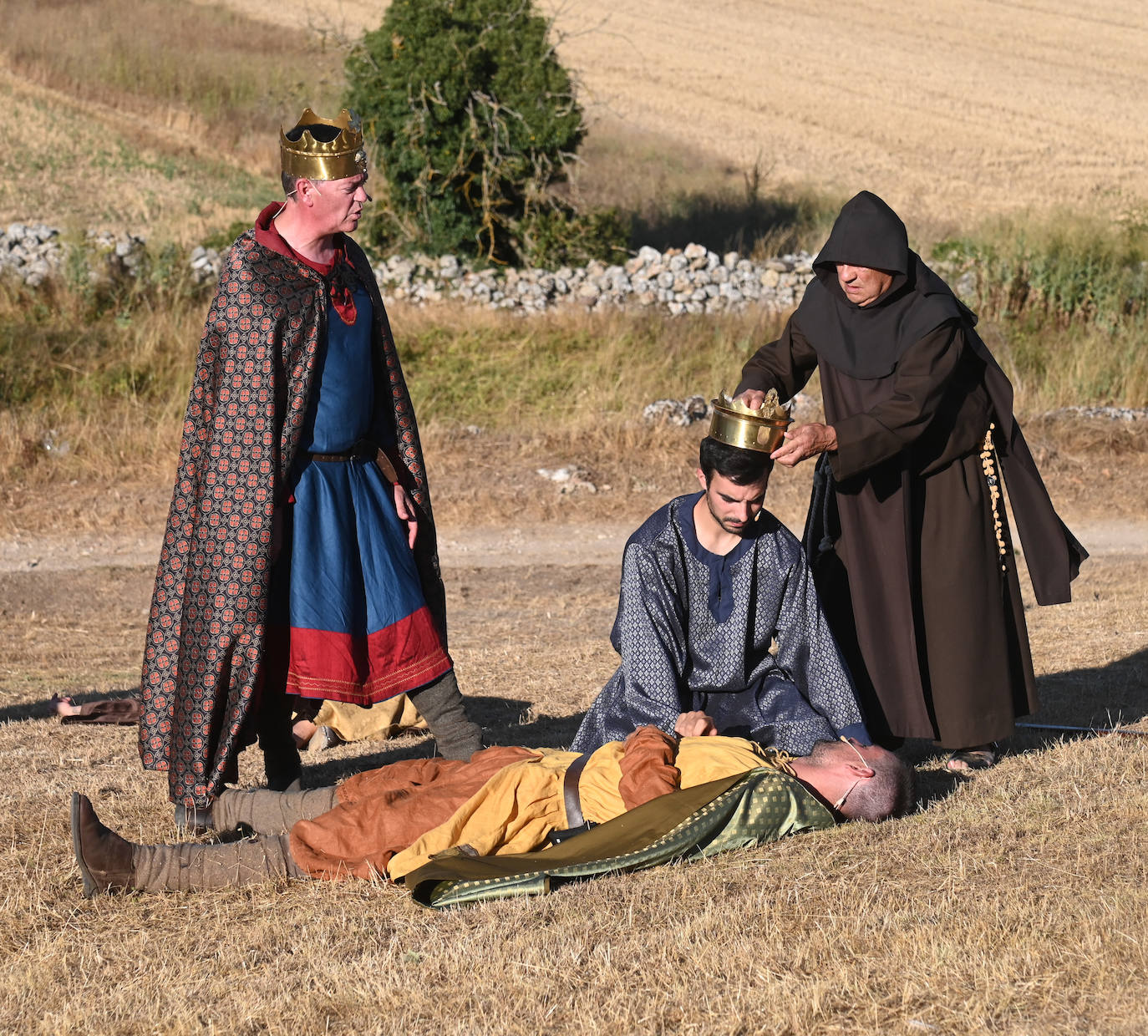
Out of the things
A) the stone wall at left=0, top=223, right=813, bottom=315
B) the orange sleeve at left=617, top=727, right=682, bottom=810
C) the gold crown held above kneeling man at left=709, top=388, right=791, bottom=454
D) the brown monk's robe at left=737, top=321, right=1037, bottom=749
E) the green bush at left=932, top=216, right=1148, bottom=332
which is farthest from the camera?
the green bush at left=932, top=216, right=1148, bottom=332

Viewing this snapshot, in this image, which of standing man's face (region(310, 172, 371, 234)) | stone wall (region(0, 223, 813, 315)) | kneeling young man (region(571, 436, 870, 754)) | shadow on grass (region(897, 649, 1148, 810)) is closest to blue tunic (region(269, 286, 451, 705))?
standing man's face (region(310, 172, 371, 234))

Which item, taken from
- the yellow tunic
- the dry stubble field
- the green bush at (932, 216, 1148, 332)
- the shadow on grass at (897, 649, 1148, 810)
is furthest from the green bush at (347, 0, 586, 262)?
the yellow tunic

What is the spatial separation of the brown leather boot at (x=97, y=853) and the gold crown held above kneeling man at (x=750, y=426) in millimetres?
1937

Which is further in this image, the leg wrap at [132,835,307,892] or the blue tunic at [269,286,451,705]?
the blue tunic at [269,286,451,705]

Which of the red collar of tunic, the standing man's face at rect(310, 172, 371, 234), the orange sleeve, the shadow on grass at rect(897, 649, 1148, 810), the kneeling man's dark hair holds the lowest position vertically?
the shadow on grass at rect(897, 649, 1148, 810)

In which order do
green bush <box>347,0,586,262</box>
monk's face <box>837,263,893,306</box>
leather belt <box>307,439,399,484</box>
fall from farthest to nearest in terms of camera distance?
1. green bush <box>347,0,586,262</box>
2. monk's face <box>837,263,893,306</box>
3. leather belt <box>307,439,399,484</box>

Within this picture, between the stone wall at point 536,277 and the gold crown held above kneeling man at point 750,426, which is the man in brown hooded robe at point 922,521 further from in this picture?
the stone wall at point 536,277

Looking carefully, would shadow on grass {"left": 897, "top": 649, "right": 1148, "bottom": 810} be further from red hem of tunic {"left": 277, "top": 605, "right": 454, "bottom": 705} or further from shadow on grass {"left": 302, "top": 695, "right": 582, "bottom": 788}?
red hem of tunic {"left": 277, "top": 605, "right": 454, "bottom": 705}

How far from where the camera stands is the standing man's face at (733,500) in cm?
430

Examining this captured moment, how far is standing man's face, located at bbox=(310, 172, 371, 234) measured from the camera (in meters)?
4.33

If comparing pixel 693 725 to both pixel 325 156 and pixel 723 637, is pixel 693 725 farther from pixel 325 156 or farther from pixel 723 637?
pixel 325 156

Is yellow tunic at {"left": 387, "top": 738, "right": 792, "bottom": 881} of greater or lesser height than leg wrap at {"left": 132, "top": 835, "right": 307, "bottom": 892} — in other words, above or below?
above

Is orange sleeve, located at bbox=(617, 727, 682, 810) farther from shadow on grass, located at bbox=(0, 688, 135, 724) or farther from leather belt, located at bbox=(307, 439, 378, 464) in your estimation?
shadow on grass, located at bbox=(0, 688, 135, 724)

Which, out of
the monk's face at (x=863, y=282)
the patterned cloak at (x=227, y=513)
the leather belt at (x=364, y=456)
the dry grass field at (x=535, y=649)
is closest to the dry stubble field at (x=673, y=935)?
the dry grass field at (x=535, y=649)
